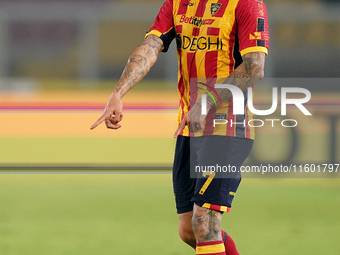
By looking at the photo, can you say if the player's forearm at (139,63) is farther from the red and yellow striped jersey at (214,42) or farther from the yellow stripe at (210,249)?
the yellow stripe at (210,249)

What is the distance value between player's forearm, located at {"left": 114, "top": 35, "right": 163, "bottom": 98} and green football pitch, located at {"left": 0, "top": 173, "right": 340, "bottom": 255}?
1.17 m

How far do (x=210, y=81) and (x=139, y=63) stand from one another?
0.99ft

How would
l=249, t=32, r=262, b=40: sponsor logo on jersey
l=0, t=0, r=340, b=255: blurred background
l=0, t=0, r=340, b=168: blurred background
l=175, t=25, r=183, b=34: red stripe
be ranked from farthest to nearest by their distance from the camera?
l=0, t=0, r=340, b=168: blurred background → l=0, t=0, r=340, b=255: blurred background → l=175, t=25, r=183, b=34: red stripe → l=249, t=32, r=262, b=40: sponsor logo on jersey

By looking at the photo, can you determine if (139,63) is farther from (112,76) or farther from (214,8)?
(112,76)

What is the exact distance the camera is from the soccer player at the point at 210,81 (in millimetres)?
1732

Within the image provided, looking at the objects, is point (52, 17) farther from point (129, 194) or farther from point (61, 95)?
point (129, 194)

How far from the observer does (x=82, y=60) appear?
7.71 m

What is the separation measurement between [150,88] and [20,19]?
232cm

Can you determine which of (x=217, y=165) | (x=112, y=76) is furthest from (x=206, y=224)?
(x=112, y=76)

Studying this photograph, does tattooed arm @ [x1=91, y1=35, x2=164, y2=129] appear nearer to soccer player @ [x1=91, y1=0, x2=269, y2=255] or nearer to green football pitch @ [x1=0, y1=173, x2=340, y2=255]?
soccer player @ [x1=91, y1=0, x2=269, y2=255]

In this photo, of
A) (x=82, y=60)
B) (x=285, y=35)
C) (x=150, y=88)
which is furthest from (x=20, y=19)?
(x=285, y=35)

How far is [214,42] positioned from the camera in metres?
1.83

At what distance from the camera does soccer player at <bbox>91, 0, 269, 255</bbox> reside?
1732 millimetres

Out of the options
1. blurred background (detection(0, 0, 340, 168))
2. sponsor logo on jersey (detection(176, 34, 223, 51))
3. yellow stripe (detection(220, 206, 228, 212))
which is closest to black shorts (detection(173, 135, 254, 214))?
yellow stripe (detection(220, 206, 228, 212))
